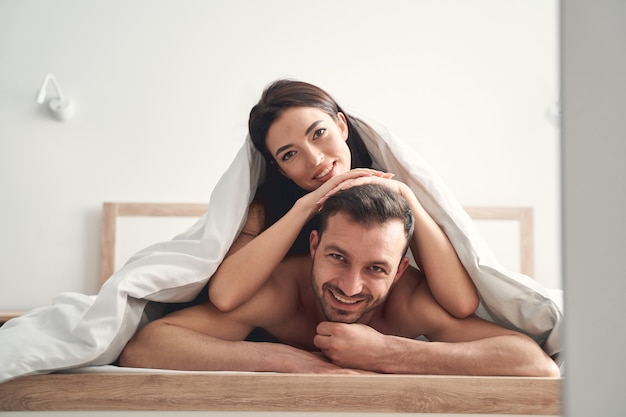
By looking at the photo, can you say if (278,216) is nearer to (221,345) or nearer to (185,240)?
(185,240)

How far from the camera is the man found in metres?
0.94

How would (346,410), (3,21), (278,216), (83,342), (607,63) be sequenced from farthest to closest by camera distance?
(3,21) < (278,216) < (83,342) < (346,410) < (607,63)

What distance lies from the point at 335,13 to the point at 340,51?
174mm

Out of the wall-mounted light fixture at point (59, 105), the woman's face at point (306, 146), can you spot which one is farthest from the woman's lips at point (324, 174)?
the wall-mounted light fixture at point (59, 105)

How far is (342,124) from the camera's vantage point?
137 cm

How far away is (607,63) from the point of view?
0.23m

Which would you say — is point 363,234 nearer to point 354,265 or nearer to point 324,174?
point 354,265

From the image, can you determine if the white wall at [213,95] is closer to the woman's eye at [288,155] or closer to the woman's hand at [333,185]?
the woman's eye at [288,155]

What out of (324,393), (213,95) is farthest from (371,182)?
(213,95)

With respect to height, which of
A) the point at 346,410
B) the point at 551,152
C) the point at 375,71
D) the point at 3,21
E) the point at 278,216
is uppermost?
the point at 3,21

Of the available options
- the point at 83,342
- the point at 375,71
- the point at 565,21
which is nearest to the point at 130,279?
the point at 83,342

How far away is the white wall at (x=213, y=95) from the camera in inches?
104

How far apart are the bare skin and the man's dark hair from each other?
0.01 metres

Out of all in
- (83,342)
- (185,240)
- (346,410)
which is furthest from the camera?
(185,240)
